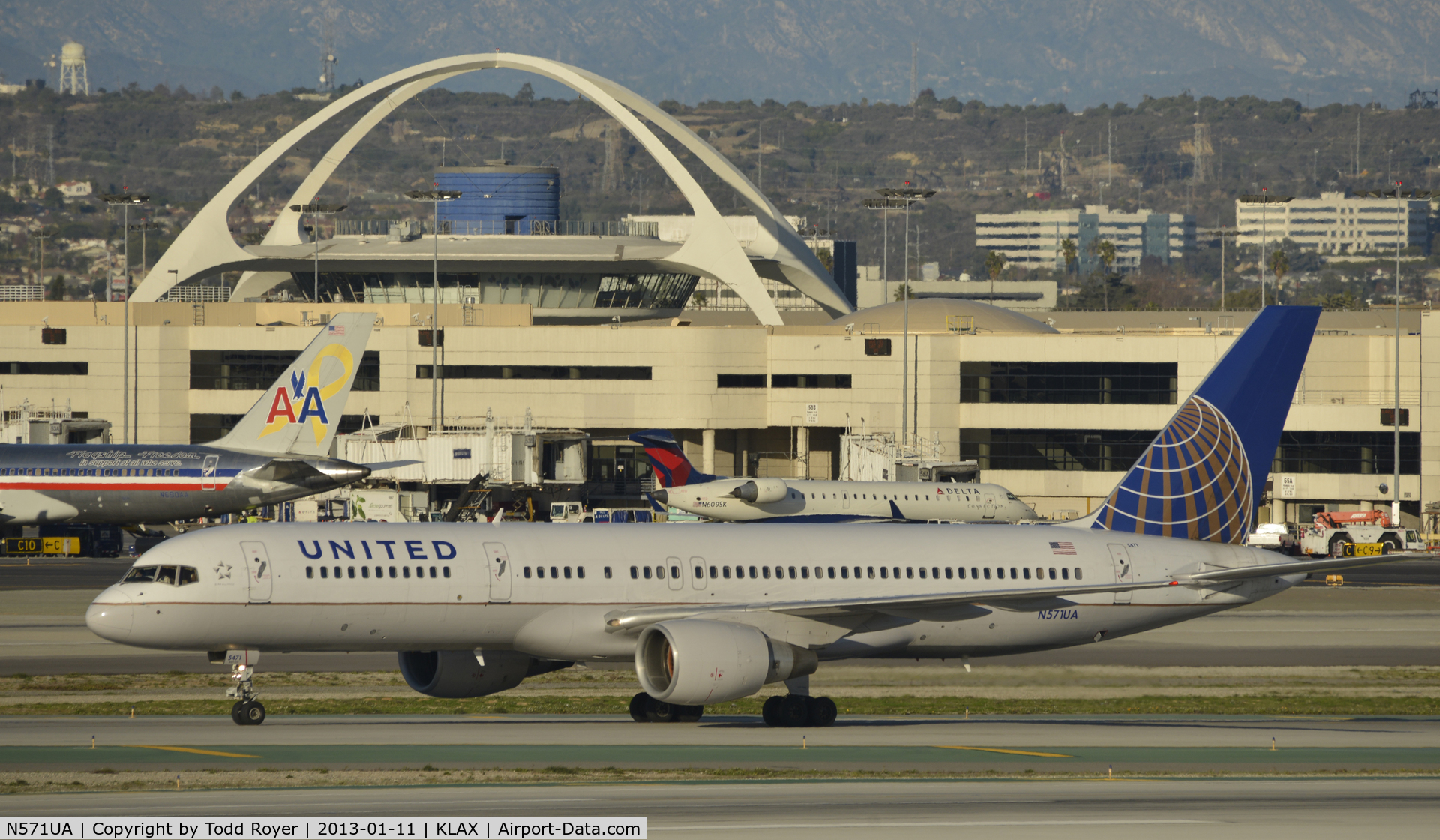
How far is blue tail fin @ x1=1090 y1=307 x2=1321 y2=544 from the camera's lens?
132ft

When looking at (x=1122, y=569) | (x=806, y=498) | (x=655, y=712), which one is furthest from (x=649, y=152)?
(x=655, y=712)

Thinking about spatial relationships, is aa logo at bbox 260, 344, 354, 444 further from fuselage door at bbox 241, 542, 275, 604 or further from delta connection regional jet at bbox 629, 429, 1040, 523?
fuselage door at bbox 241, 542, 275, 604

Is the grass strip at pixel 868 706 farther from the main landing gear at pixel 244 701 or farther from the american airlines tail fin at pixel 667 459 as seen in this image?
the american airlines tail fin at pixel 667 459

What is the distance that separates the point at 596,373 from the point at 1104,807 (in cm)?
9282

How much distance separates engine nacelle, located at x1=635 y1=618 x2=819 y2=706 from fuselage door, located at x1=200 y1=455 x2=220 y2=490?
44.3m

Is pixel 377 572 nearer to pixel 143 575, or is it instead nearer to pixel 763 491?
pixel 143 575

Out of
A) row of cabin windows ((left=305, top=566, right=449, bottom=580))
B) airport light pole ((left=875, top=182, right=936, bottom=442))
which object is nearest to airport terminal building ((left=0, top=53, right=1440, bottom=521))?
airport light pole ((left=875, top=182, right=936, bottom=442))

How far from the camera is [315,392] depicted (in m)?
72.1

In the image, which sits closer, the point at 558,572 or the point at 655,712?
the point at 558,572

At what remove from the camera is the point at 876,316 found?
12769 centimetres

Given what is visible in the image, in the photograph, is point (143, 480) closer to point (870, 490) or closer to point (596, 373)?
point (870, 490)

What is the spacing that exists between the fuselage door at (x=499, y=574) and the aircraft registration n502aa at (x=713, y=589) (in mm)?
40

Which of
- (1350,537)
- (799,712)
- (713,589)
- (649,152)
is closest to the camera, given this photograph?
(799,712)

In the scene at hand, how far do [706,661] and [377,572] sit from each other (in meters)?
6.27
